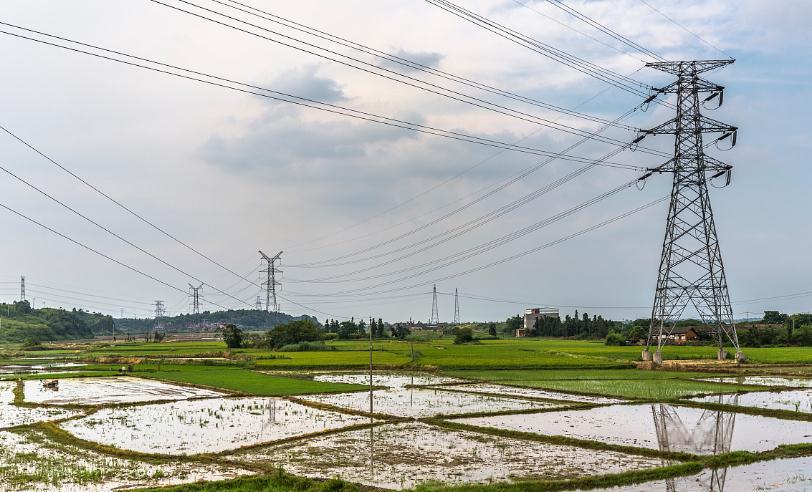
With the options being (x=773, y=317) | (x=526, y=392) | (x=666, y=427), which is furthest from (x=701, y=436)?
(x=773, y=317)

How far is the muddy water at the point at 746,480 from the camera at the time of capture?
13844 millimetres

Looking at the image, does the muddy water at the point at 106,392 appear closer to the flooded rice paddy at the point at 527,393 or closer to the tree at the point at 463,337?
the flooded rice paddy at the point at 527,393

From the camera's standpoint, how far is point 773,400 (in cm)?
2783

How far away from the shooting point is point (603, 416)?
24.2m

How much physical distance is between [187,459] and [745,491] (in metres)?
→ 13.0

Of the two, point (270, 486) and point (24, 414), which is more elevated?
point (270, 486)

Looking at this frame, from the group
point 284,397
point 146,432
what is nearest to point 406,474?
point 146,432

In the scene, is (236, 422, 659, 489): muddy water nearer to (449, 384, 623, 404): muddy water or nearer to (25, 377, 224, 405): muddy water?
(449, 384, 623, 404): muddy water

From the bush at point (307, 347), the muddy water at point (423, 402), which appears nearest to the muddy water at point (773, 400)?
the muddy water at point (423, 402)

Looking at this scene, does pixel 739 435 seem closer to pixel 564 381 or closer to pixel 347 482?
pixel 347 482

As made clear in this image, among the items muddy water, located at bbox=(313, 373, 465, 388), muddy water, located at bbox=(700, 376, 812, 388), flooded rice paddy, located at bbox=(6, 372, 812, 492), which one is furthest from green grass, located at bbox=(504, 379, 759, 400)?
muddy water, located at bbox=(313, 373, 465, 388)

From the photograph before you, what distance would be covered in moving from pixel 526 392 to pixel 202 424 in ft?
53.1

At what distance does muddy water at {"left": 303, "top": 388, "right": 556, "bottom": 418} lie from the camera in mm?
26516

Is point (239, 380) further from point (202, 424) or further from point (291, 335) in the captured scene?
point (291, 335)
